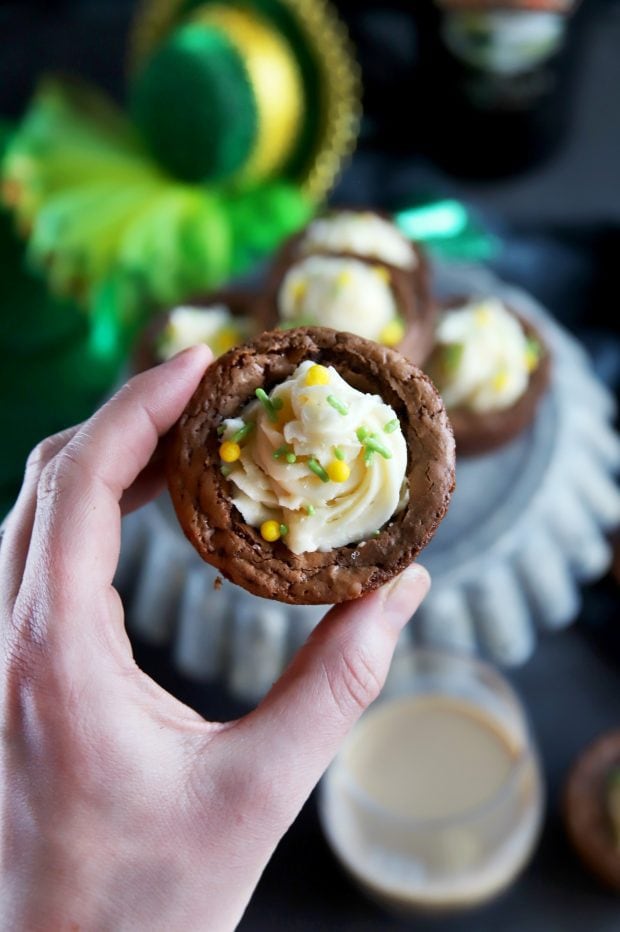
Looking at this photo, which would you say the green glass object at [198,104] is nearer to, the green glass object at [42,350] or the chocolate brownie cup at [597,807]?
the green glass object at [42,350]

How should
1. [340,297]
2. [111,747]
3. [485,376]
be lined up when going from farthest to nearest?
[485,376] < [340,297] < [111,747]

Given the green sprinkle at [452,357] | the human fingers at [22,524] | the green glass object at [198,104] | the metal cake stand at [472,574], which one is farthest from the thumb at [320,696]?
the green glass object at [198,104]

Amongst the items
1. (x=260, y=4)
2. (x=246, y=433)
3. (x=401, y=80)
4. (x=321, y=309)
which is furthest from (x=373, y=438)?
(x=401, y=80)

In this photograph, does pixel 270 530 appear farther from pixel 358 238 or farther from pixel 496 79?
pixel 496 79

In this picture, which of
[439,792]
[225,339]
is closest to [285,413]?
[225,339]

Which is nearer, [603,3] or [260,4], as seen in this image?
[260,4]

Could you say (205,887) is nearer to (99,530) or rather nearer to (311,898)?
(99,530)
